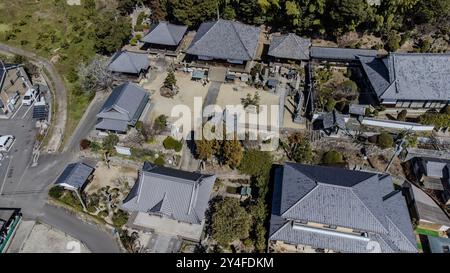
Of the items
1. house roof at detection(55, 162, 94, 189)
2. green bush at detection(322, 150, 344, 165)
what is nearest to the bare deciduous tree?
house roof at detection(55, 162, 94, 189)

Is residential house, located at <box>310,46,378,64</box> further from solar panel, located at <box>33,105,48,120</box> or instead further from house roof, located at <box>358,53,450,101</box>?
solar panel, located at <box>33,105,48,120</box>

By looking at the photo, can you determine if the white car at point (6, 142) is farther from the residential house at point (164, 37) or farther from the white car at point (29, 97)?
the residential house at point (164, 37)

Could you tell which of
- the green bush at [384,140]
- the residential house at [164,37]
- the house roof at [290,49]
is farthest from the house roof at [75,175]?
the green bush at [384,140]

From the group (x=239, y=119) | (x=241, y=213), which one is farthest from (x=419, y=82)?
(x=241, y=213)

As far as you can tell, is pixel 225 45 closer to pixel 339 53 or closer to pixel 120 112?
pixel 339 53

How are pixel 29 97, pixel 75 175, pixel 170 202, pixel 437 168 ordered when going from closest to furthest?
pixel 170 202
pixel 437 168
pixel 75 175
pixel 29 97

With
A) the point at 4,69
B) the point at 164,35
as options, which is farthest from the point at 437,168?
the point at 4,69

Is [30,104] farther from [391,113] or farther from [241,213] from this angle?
[391,113]

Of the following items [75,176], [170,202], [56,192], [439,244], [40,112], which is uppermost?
[40,112]
